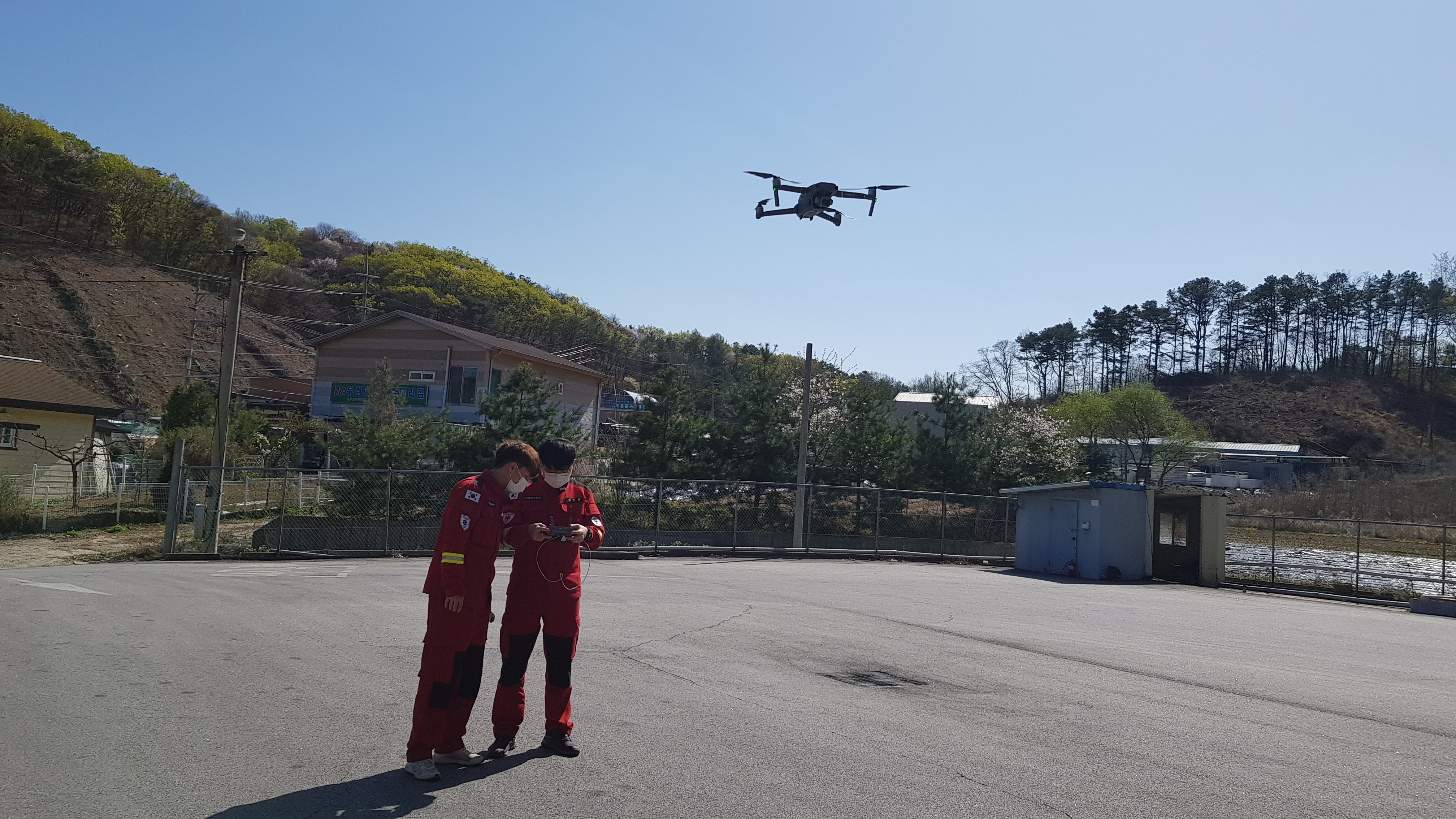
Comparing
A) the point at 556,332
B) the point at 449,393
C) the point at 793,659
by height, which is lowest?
the point at 793,659

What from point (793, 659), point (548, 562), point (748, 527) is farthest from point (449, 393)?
point (548, 562)

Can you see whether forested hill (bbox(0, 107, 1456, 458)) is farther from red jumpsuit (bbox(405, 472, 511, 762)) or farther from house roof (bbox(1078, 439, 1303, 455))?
red jumpsuit (bbox(405, 472, 511, 762))

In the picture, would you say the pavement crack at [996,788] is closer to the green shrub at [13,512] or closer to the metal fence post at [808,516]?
the metal fence post at [808,516]

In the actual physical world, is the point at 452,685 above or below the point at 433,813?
above

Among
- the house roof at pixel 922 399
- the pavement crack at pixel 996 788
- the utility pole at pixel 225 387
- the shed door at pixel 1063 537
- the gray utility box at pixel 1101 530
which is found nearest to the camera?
the pavement crack at pixel 996 788

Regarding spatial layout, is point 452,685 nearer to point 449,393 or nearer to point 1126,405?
point 449,393

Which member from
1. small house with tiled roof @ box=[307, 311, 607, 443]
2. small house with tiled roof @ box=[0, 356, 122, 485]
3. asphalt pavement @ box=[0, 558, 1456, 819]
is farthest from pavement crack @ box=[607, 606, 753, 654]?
small house with tiled roof @ box=[307, 311, 607, 443]

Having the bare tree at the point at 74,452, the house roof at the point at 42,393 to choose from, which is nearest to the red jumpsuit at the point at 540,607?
the bare tree at the point at 74,452
